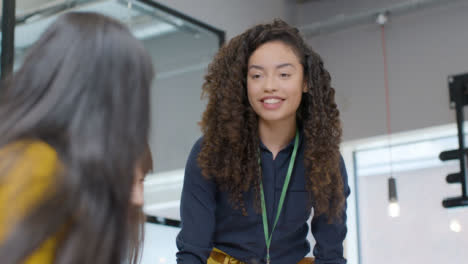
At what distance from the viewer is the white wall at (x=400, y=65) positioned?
17.3ft

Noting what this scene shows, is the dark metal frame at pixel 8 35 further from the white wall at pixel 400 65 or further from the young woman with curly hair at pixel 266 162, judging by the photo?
the white wall at pixel 400 65

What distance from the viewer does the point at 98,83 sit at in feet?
3.55

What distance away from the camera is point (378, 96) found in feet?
18.2

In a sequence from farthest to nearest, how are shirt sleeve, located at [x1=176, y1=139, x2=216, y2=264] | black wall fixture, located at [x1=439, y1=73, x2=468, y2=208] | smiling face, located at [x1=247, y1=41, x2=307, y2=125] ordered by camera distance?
black wall fixture, located at [x1=439, y1=73, x2=468, y2=208]
smiling face, located at [x1=247, y1=41, x2=307, y2=125]
shirt sleeve, located at [x1=176, y1=139, x2=216, y2=264]

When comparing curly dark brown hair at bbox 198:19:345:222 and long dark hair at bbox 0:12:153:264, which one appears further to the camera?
curly dark brown hair at bbox 198:19:345:222

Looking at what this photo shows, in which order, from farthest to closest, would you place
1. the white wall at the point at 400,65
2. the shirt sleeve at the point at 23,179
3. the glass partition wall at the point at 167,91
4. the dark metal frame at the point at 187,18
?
the white wall at the point at 400,65 < the dark metal frame at the point at 187,18 < the glass partition wall at the point at 167,91 < the shirt sleeve at the point at 23,179

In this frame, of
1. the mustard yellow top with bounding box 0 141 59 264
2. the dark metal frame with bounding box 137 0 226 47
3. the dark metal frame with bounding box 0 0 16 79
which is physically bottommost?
the mustard yellow top with bounding box 0 141 59 264

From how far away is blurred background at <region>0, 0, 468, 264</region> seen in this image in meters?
4.67

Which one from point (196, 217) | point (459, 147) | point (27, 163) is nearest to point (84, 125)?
point (27, 163)

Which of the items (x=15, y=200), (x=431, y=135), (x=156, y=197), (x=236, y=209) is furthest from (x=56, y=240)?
(x=431, y=135)

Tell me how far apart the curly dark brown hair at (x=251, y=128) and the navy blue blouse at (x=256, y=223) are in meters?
0.04

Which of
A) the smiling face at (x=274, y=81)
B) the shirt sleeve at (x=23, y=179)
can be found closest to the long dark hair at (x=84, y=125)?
the shirt sleeve at (x=23, y=179)

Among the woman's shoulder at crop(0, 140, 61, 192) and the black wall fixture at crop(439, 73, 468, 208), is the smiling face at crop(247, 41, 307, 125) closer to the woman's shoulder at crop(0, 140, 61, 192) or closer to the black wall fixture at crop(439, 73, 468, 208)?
the woman's shoulder at crop(0, 140, 61, 192)

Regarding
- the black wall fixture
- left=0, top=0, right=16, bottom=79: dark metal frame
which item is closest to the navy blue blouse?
left=0, top=0, right=16, bottom=79: dark metal frame
